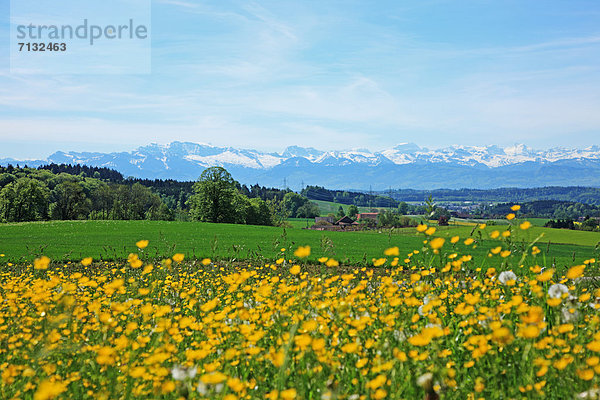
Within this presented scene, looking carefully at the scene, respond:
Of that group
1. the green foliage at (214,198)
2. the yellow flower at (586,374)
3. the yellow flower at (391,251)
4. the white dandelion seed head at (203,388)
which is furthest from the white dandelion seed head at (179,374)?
the green foliage at (214,198)

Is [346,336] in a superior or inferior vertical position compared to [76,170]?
inferior

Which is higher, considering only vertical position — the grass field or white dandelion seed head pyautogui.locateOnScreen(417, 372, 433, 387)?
white dandelion seed head pyautogui.locateOnScreen(417, 372, 433, 387)

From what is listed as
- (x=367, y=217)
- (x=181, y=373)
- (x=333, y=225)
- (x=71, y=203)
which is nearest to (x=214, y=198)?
(x=71, y=203)

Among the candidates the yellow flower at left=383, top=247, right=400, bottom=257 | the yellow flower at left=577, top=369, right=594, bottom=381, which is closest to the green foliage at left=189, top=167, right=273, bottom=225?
the yellow flower at left=383, top=247, right=400, bottom=257

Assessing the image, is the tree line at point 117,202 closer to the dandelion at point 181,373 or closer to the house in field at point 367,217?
the house in field at point 367,217

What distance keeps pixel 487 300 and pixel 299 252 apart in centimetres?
245

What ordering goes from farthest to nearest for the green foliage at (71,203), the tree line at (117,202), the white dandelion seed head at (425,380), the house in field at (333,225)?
the green foliage at (71,203) → the house in field at (333,225) → the tree line at (117,202) → the white dandelion seed head at (425,380)

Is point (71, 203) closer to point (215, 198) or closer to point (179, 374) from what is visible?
point (215, 198)

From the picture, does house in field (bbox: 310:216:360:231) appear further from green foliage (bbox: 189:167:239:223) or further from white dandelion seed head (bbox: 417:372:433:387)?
white dandelion seed head (bbox: 417:372:433:387)

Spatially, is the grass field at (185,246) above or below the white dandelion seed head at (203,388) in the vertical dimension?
below

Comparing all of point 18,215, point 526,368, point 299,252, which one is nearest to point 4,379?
point 299,252

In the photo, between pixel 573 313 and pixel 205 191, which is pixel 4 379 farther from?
pixel 205 191

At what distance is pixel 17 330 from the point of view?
5.47m

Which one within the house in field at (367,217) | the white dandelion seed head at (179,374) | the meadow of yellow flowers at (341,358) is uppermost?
the white dandelion seed head at (179,374)
